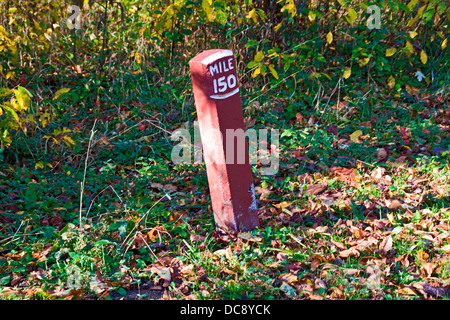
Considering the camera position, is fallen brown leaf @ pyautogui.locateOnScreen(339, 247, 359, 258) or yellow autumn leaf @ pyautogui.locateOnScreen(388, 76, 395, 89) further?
yellow autumn leaf @ pyautogui.locateOnScreen(388, 76, 395, 89)

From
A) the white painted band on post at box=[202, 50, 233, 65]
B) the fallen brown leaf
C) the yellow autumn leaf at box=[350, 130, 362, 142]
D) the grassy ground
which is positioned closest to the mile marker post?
the white painted band on post at box=[202, 50, 233, 65]

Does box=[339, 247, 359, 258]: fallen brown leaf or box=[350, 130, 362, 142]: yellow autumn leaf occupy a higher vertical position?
box=[350, 130, 362, 142]: yellow autumn leaf

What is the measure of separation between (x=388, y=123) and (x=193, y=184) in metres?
2.31

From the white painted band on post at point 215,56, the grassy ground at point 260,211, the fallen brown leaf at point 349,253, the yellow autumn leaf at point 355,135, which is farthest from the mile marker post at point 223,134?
the yellow autumn leaf at point 355,135

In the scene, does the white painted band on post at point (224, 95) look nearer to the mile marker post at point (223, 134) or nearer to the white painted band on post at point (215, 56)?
the mile marker post at point (223, 134)

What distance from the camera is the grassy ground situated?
289cm

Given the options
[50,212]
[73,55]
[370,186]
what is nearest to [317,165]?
[370,186]

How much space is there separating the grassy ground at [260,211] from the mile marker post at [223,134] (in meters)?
0.19

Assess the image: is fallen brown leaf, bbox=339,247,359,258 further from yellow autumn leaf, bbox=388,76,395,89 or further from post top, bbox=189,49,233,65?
yellow autumn leaf, bbox=388,76,395,89

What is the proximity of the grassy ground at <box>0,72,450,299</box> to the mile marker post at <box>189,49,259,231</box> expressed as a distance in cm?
19

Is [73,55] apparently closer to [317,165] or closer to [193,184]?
[193,184]

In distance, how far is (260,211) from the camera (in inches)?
145

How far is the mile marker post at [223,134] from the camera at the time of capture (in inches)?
115

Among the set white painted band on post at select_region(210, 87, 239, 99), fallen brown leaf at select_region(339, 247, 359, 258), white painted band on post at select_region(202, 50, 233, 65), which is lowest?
fallen brown leaf at select_region(339, 247, 359, 258)
